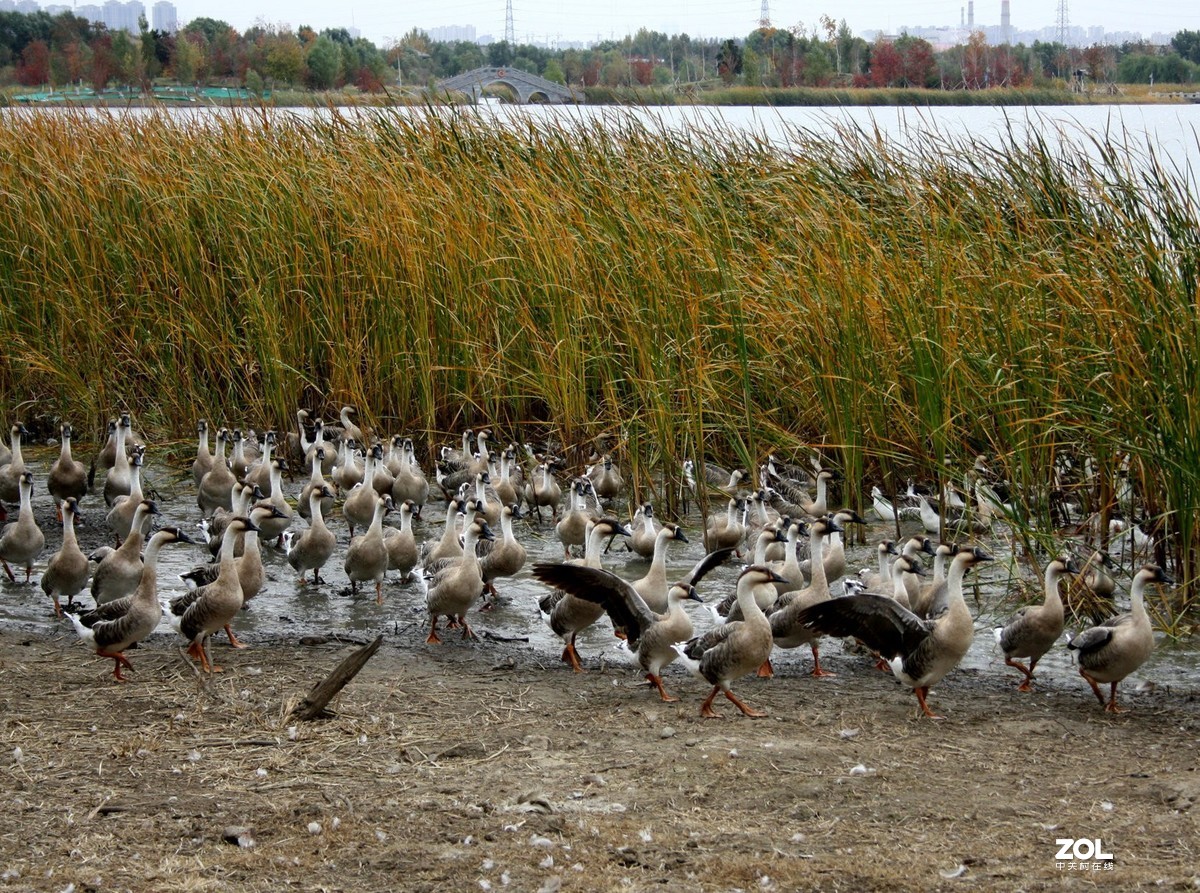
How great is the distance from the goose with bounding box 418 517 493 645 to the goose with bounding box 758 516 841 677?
1.73 metres

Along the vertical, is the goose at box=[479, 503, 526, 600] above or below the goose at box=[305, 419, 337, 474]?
below

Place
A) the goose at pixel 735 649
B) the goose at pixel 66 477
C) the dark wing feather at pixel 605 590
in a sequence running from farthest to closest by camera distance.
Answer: the goose at pixel 66 477, the dark wing feather at pixel 605 590, the goose at pixel 735 649

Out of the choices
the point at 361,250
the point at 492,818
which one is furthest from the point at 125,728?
the point at 361,250

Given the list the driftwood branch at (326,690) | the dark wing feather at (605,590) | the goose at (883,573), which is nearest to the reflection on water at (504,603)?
the goose at (883,573)

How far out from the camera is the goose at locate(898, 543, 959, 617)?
7.95 meters

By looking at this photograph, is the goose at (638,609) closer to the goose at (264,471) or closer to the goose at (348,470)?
the goose at (264,471)

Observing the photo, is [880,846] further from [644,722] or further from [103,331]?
[103,331]

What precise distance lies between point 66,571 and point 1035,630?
5.77 meters

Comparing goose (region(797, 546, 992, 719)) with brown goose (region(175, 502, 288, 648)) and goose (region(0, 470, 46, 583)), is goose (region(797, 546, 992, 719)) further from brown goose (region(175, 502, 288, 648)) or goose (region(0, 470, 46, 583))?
goose (region(0, 470, 46, 583))

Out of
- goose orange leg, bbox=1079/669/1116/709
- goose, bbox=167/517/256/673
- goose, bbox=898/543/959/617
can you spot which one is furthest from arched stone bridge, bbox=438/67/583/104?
goose orange leg, bbox=1079/669/1116/709

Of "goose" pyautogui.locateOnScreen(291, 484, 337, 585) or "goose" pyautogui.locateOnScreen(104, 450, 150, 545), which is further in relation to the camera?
"goose" pyautogui.locateOnScreen(104, 450, 150, 545)

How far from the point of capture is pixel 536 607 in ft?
30.1

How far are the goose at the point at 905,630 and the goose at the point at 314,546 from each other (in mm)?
3702
